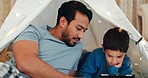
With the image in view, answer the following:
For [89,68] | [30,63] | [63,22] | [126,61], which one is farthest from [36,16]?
[126,61]

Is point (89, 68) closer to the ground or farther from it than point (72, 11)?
closer to the ground

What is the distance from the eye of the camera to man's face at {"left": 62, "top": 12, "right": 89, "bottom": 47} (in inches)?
67.9

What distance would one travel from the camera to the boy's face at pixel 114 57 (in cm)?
170

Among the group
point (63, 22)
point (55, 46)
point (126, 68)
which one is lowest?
point (126, 68)

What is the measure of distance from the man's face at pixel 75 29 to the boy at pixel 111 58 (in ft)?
0.53

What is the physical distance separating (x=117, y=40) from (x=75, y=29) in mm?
257

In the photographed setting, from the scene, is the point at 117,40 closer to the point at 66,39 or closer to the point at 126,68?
the point at 126,68

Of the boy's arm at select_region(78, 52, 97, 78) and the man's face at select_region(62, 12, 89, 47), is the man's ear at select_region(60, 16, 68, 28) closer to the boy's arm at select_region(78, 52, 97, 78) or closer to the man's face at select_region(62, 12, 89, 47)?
the man's face at select_region(62, 12, 89, 47)

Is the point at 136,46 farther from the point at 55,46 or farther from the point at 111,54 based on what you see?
the point at 55,46

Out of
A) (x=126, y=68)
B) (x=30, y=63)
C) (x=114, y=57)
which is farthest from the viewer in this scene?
(x=126, y=68)

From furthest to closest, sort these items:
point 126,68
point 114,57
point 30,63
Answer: point 126,68, point 114,57, point 30,63

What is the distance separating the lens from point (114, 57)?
1.71 metres

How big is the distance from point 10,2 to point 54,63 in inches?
34.7

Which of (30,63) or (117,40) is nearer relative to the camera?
(30,63)
